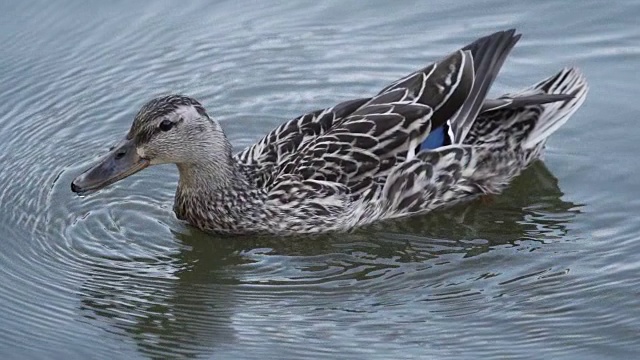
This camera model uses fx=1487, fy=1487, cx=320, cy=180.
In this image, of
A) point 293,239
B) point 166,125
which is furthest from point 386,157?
point 166,125

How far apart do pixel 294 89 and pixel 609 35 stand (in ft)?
8.73

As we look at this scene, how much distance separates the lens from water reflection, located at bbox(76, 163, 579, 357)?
29.7 feet

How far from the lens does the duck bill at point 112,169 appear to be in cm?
984

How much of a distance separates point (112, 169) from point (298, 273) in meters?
1.43

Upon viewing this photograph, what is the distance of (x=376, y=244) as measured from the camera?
1010cm

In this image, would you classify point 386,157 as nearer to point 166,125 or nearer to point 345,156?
point 345,156

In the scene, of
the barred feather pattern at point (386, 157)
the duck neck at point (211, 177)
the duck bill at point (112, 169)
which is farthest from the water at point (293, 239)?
the duck bill at point (112, 169)

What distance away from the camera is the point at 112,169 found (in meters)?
9.89

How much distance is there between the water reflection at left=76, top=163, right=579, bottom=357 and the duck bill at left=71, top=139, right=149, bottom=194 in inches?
20.6

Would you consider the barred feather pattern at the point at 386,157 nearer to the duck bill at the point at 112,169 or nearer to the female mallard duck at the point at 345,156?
the female mallard duck at the point at 345,156

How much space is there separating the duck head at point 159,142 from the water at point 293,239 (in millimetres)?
501

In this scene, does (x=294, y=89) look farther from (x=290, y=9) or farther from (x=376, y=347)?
(x=376, y=347)

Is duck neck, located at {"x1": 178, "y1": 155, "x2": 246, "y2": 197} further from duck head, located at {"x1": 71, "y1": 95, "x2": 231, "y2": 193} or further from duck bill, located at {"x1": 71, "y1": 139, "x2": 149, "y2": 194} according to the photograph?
duck bill, located at {"x1": 71, "y1": 139, "x2": 149, "y2": 194}

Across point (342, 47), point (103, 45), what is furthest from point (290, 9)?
point (103, 45)
